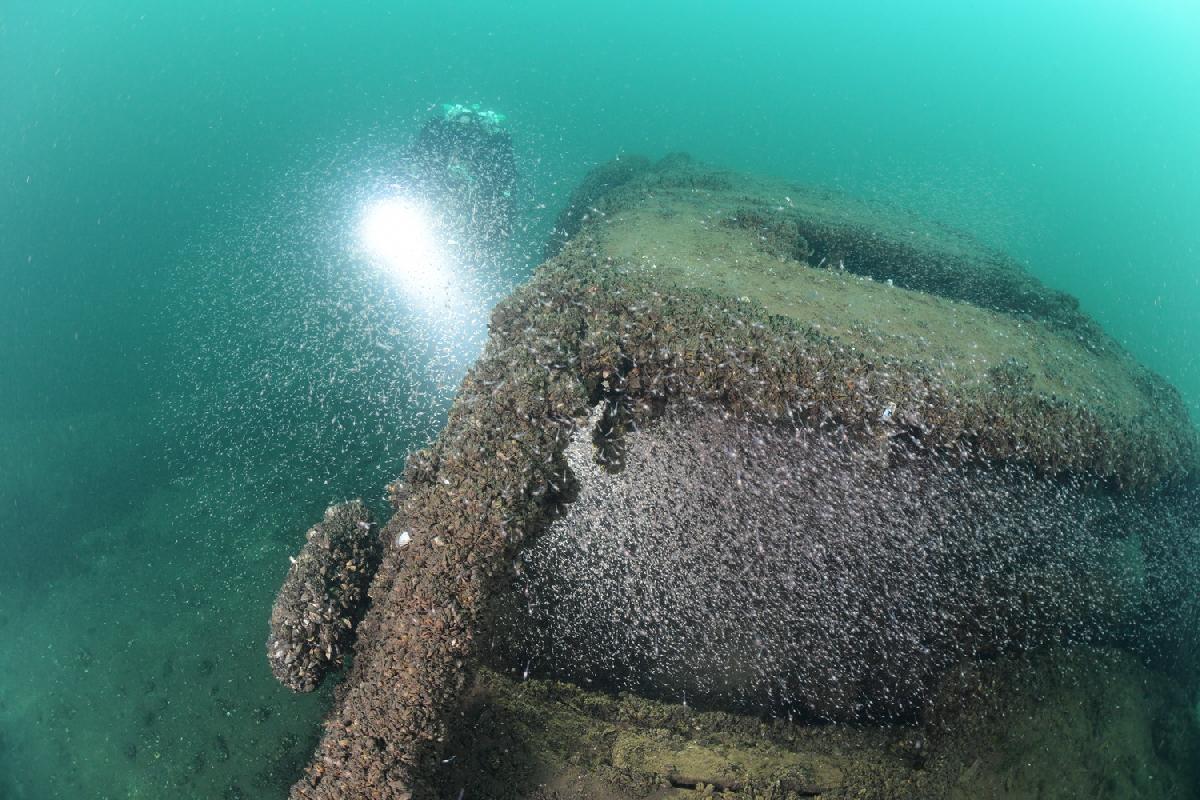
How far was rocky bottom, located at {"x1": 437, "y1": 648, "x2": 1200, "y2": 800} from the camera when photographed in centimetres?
429

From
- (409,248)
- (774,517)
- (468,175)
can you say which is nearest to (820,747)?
(774,517)

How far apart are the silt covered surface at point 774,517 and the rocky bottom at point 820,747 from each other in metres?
0.07

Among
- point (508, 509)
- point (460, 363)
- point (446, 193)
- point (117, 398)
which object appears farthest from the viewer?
point (446, 193)

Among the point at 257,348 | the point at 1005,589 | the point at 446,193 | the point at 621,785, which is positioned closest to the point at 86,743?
the point at 257,348

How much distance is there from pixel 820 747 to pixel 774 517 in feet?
6.49

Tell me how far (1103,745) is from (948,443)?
2914mm

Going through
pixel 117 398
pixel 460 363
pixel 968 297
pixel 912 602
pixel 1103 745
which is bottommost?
pixel 117 398

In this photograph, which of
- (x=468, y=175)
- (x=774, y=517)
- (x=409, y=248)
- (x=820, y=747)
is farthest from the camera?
(x=468, y=175)

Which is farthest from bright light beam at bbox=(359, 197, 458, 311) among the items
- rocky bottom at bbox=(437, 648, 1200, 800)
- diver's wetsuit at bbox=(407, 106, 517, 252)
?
rocky bottom at bbox=(437, 648, 1200, 800)

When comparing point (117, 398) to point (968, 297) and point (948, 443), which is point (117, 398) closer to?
point (948, 443)

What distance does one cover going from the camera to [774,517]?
5.78 meters

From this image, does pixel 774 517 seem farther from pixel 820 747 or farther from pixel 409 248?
pixel 409 248

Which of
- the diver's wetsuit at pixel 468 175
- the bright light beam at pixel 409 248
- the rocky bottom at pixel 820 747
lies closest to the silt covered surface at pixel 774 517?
the rocky bottom at pixel 820 747

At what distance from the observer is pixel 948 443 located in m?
6.02
